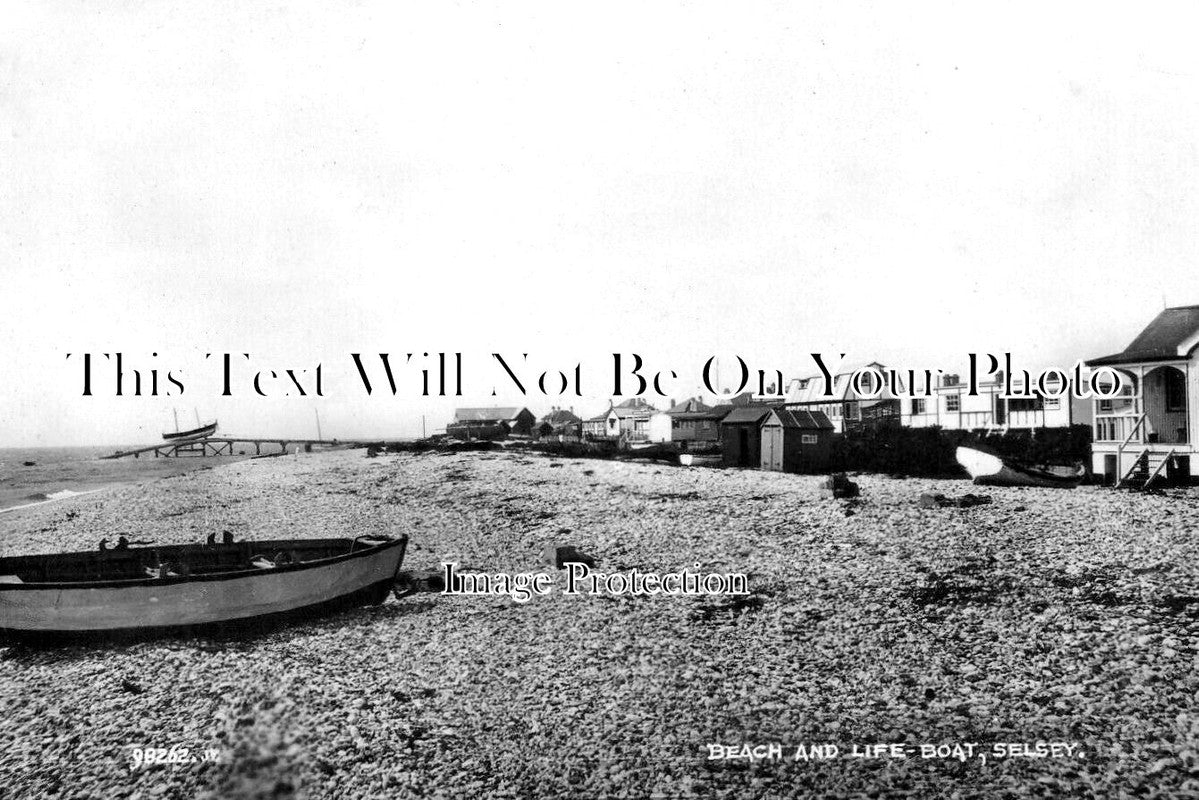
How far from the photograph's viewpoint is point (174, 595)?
9.93 m

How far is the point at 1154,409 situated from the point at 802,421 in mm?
12494

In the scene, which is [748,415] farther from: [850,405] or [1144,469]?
[850,405]

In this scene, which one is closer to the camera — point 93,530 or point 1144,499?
point 1144,499

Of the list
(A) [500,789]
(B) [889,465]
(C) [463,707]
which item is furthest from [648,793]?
(B) [889,465]

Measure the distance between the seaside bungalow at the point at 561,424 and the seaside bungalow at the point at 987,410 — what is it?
32.4 meters

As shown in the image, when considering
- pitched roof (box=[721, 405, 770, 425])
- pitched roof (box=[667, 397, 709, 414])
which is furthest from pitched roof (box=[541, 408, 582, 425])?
pitched roof (box=[721, 405, 770, 425])

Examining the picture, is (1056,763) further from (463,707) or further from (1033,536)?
(1033,536)

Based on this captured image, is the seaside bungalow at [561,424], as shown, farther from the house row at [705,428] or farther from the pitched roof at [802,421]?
the pitched roof at [802,421]

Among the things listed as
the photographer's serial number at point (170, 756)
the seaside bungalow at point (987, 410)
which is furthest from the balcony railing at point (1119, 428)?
the photographer's serial number at point (170, 756)

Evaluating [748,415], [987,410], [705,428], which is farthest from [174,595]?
[705,428]

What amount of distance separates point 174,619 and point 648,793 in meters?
8.50

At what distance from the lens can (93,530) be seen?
2147 centimetres

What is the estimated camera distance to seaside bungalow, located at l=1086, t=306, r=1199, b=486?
47.6 ft

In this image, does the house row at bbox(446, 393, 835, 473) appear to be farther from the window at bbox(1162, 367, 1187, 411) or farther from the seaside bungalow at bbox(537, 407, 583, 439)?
the window at bbox(1162, 367, 1187, 411)
